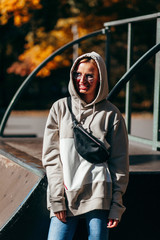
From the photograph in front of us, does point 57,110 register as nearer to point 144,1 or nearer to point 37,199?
point 37,199

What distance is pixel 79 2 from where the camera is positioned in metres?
14.6

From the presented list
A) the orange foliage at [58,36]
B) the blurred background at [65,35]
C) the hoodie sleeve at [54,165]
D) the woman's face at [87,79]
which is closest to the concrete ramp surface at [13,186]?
the hoodie sleeve at [54,165]

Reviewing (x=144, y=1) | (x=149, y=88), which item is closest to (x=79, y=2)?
(x=144, y=1)

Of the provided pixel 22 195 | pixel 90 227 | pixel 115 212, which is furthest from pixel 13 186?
pixel 115 212

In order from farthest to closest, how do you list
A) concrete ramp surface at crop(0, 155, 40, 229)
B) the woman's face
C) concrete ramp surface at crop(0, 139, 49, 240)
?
1. concrete ramp surface at crop(0, 155, 40, 229)
2. concrete ramp surface at crop(0, 139, 49, 240)
3. the woman's face

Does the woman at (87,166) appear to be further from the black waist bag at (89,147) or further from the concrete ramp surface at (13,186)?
the concrete ramp surface at (13,186)

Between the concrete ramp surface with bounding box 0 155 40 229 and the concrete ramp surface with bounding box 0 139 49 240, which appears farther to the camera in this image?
the concrete ramp surface with bounding box 0 155 40 229

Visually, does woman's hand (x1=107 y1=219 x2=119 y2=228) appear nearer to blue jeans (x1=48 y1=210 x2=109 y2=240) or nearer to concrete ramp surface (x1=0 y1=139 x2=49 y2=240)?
blue jeans (x1=48 y1=210 x2=109 y2=240)

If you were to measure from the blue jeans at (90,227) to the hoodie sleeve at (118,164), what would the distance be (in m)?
0.08

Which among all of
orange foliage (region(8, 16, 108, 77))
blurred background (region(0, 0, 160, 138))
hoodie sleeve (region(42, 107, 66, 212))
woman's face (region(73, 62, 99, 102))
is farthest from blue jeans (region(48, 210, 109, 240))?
orange foliage (region(8, 16, 108, 77))

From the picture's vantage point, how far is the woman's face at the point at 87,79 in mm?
2635

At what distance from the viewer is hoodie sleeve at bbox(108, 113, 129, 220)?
8.20 ft

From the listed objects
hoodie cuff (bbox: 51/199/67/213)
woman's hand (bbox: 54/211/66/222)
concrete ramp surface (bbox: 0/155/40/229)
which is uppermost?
hoodie cuff (bbox: 51/199/67/213)

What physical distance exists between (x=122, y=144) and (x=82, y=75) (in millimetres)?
461
